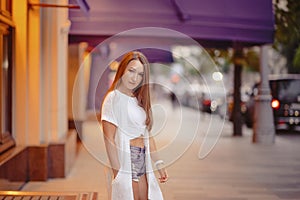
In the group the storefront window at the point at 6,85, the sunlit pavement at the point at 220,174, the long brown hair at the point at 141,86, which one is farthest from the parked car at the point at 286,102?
the long brown hair at the point at 141,86

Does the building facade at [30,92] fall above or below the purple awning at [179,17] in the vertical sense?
below

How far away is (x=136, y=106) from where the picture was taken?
444 cm

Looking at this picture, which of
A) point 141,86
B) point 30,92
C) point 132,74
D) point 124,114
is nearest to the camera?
point 124,114

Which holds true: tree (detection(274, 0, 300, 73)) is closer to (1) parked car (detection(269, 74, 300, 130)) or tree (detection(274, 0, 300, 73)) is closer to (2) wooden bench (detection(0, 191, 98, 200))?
(1) parked car (detection(269, 74, 300, 130))

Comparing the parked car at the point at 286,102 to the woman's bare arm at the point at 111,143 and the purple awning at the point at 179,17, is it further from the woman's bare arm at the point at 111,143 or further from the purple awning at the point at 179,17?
the woman's bare arm at the point at 111,143

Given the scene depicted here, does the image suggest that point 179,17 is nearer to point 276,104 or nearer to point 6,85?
point 6,85

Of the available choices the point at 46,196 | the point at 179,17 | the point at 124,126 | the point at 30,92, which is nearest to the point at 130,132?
the point at 124,126

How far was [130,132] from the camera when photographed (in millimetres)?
4395

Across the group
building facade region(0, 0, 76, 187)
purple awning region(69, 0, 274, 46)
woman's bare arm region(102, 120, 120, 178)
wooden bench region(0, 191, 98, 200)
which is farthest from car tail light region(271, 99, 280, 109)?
woman's bare arm region(102, 120, 120, 178)

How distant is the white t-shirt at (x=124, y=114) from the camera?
4.36m

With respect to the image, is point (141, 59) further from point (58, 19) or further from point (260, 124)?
point (260, 124)

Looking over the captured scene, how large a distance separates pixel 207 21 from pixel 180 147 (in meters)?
3.18

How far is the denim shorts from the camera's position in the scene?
14.5ft

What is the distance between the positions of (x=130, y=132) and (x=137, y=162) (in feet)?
0.89
